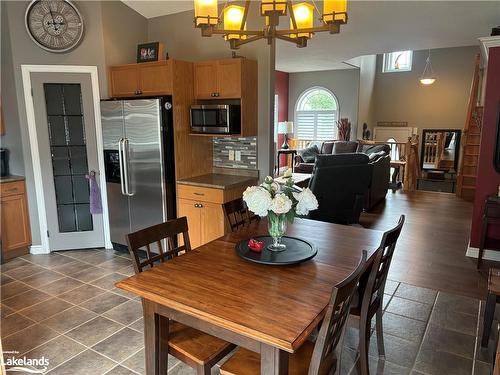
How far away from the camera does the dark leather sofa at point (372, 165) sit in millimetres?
5254

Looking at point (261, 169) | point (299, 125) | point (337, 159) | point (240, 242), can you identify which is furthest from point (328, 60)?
point (240, 242)

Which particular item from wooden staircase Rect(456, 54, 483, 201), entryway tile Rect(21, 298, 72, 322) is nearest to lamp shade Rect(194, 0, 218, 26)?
entryway tile Rect(21, 298, 72, 322)

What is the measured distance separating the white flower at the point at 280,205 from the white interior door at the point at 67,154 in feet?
10.2

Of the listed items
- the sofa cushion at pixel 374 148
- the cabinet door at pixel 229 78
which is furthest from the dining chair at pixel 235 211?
the sofa cushion at pixel 374 148

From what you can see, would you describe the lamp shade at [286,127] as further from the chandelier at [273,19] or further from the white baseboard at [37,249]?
the chandelier at [273,19]

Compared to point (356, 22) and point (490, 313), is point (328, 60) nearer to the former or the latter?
point (356, 22)

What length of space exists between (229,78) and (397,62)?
1037cm

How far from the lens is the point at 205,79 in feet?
12.9

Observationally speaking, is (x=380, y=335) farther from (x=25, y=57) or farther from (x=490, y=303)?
(x=25, y=57)

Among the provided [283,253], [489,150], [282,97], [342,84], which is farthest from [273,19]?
[282,97]

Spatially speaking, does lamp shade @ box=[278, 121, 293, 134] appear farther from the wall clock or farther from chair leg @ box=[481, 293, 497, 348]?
chair leg @ box=[481, 293, 497, 348]

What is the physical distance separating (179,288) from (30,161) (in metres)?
3.38

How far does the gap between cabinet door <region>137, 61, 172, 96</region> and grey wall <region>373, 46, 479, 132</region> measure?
10315mm

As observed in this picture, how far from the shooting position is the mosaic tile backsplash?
4160 millimetres
